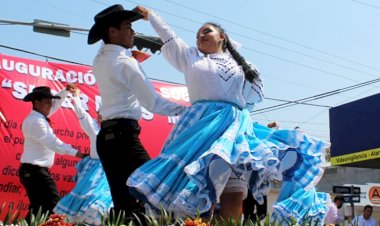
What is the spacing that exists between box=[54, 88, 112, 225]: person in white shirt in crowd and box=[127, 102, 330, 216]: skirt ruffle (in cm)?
209

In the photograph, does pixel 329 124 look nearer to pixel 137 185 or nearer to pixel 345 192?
pixel 345 192

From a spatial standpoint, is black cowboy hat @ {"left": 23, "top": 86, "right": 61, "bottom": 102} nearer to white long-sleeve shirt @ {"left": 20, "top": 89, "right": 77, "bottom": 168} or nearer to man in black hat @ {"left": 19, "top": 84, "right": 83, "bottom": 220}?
man in black hat @ {"left": 19, "top": 84, "right": 83, "bottom": 220}

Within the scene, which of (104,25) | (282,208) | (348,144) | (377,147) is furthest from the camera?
(348,144)

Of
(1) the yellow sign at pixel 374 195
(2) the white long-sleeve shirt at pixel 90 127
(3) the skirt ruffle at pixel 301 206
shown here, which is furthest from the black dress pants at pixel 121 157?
(1) the yellow sign at pixel 374 195

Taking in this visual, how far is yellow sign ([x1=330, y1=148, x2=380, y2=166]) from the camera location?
36.4 feet

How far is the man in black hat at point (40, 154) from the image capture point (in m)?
5.65

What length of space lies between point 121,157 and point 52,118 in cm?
465

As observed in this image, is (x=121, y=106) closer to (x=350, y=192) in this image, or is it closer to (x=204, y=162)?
→ (x=204, y=162)

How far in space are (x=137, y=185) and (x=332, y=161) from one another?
9664 millimetres

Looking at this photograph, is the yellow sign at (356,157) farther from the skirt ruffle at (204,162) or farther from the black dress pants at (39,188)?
the skirt ruffle at (204,162)

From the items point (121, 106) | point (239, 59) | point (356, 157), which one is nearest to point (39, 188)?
point (121, 106)

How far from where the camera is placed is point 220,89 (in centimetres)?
391

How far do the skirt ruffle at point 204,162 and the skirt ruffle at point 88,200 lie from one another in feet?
7.32

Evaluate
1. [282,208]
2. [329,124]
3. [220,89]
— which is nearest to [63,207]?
[282,208]
